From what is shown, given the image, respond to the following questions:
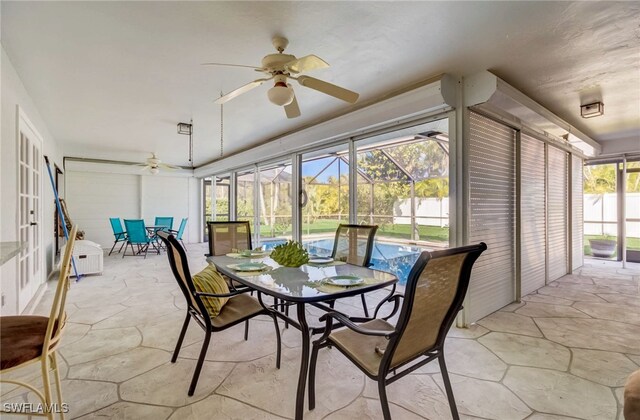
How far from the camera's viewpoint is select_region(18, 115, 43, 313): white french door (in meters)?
2.88

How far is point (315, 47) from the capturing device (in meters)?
2.23

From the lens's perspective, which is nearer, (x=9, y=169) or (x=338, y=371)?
(x=338, y=371)

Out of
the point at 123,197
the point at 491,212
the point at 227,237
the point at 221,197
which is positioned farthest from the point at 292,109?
the point at 123,197

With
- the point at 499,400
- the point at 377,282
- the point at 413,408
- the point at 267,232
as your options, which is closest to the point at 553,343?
the point at 499,400

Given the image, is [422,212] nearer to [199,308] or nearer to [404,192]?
[404,192]

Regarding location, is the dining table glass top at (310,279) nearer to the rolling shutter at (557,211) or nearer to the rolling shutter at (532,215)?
the rolling shutter at (532,215)

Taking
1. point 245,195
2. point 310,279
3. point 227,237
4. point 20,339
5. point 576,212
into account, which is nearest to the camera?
point 20,339

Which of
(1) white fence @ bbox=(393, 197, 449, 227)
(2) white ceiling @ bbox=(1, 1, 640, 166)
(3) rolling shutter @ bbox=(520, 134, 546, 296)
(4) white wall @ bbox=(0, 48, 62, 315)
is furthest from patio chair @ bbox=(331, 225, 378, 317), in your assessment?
(4) white wall @ bbox=(0, 48, 62, 315)

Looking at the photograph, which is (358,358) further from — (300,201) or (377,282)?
(300,201)

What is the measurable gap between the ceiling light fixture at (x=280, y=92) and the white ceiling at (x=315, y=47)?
Answer: 353mm

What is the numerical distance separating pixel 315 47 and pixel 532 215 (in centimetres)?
345

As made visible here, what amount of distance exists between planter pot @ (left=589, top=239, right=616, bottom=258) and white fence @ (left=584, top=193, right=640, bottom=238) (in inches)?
7.1

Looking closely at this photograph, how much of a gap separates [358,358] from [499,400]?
3.30 ft

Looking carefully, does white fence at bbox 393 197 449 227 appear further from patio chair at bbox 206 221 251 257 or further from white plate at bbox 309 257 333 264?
patio chair at bbox 206 221 251 257
